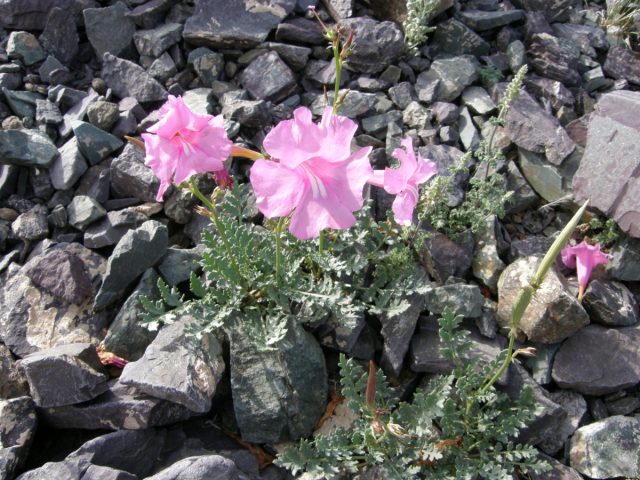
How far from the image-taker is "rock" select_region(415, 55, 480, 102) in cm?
500

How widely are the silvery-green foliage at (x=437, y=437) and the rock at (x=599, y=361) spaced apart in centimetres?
51

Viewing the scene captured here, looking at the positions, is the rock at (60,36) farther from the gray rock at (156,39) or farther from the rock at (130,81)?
the gray rock at (156,39)

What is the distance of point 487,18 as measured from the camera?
533 cm

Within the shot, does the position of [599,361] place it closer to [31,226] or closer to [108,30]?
[31,226]

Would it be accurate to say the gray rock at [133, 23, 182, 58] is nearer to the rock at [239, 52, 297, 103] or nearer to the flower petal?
the rock at [239, 52, 297, 103]

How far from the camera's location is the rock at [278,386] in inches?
138

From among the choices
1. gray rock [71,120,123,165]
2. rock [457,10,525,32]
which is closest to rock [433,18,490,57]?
rock [457,10,525,32]

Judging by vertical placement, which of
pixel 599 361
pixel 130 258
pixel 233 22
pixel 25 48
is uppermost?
pixel 233 22

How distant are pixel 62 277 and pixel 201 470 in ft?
5.72

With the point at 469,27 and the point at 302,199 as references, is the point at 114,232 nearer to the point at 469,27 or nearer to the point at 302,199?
the point at 302,199

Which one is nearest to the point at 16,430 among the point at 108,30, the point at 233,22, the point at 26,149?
the point at 26,149

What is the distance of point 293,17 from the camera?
5.21 metres

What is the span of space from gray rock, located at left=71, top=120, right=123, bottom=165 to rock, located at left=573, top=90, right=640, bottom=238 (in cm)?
359

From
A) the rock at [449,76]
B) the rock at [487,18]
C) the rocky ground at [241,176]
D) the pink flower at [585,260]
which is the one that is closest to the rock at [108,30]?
the rocky ground at [241,176]
